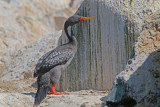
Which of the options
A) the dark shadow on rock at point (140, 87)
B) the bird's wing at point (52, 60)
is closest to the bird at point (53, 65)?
the bird's wing at point (52, 60)

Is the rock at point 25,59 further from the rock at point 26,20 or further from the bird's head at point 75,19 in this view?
the bird's head at point 75,19

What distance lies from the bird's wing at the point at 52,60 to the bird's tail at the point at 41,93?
0.34 metres

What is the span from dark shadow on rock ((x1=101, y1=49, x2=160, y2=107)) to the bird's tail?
2.24 metres

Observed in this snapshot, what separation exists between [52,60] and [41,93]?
787 millimetres

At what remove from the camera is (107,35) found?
8.32 m

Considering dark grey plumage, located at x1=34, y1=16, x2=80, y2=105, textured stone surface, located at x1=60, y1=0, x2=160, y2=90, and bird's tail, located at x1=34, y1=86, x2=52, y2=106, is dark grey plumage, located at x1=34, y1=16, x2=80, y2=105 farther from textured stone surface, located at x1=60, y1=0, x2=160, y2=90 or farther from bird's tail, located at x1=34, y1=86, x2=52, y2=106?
textured stone surface, located at x1=60, y1=0, x2=160, y2=90

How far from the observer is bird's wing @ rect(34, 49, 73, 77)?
26.3ft

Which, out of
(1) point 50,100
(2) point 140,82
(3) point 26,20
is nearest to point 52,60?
(1) point 50,100

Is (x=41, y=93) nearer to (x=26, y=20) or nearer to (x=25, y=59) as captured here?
(x=25, y=59)

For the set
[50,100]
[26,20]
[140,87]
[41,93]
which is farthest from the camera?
[26,20]

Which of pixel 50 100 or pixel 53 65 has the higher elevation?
pixel 53 65

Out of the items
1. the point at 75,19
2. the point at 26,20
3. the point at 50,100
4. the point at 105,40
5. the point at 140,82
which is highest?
the point at 26,20

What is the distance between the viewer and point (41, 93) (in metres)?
7.65

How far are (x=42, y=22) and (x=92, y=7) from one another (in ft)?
26.9
